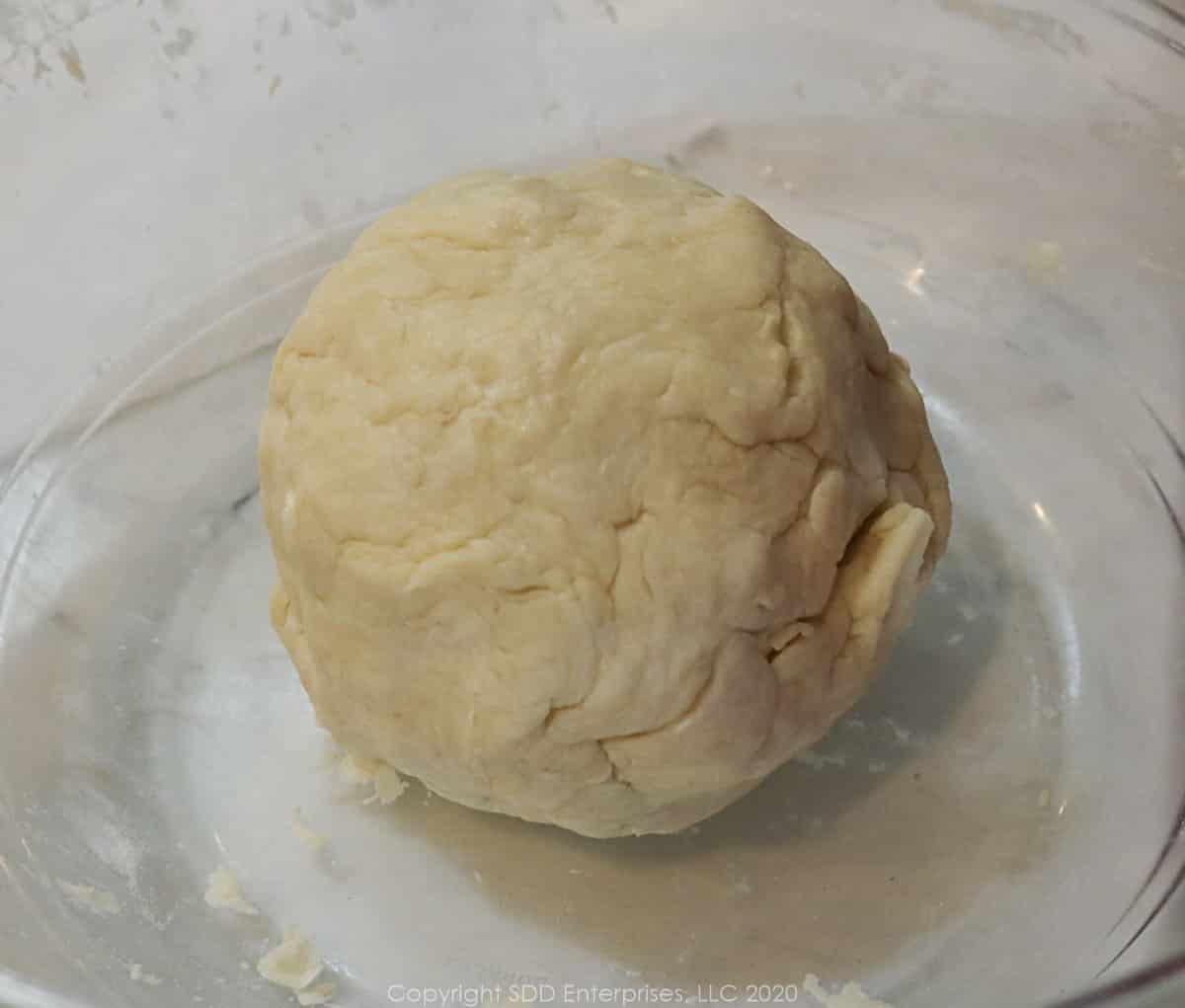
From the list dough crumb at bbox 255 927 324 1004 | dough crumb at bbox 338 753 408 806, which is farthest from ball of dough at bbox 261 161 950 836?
dough crumb at bbox 255 927 324 1004

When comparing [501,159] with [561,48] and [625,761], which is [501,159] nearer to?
[561,48]

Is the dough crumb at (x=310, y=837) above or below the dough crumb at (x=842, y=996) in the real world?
above

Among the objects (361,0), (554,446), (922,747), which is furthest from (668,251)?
(361,0)

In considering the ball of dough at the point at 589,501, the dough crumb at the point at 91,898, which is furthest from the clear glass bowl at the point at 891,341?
the ball of dough at the point at 589,501

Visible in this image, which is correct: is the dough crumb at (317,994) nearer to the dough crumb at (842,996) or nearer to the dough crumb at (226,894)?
the dough crumb at (226,894)

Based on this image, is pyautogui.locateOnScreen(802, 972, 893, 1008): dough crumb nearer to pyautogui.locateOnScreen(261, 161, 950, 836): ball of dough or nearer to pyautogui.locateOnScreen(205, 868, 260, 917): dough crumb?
pyautogui.locateOnScreen(261, 161, 950, 836): ball of dough
